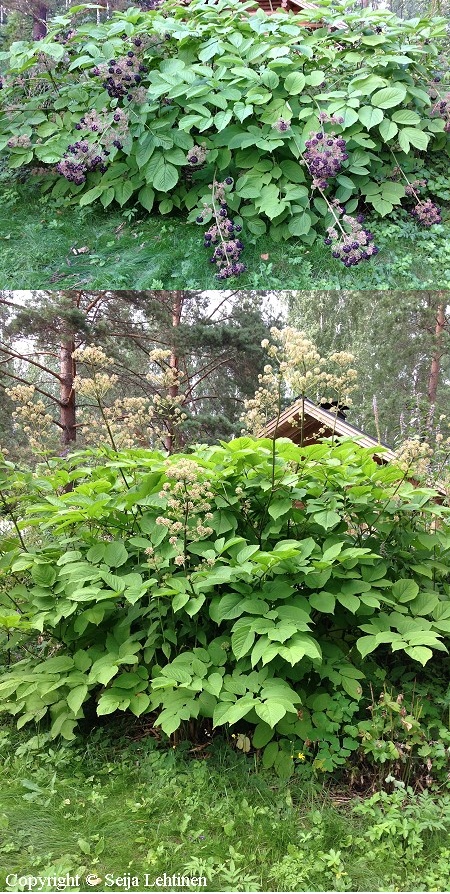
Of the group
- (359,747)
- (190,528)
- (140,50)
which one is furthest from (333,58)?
(359,747)

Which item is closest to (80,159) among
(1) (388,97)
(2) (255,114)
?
(2) (255,114)

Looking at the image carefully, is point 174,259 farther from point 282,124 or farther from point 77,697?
point 77,697

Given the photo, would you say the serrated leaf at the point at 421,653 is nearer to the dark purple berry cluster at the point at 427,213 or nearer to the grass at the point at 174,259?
the grass at the point at 174,259

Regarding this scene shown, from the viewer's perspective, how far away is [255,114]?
13.0 feet

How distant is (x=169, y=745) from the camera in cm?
261

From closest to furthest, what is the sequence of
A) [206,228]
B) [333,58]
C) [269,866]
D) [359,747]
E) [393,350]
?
[269,866], [359,747], [333,58], [206,228], [393,350]

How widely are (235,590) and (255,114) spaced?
2897 mm

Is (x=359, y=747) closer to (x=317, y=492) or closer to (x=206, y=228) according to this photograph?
(x=317, y=492)

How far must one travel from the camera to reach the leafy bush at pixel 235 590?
222 cm

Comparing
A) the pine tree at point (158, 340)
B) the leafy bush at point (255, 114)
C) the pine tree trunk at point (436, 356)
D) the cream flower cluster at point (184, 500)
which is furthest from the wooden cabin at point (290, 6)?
the pine tree trunk at point (436, 356)

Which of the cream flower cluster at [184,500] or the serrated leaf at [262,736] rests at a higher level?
the cream flower cluster at [184,500]

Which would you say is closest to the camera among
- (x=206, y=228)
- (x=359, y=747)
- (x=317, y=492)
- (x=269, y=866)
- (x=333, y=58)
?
(x=269, y=866)

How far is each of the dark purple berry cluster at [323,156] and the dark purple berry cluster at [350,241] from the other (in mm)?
217

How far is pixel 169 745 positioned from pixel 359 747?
0.74 meters
